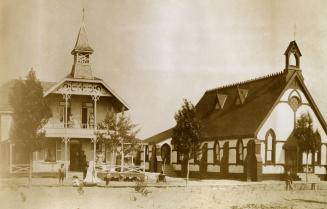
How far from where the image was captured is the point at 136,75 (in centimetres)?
954

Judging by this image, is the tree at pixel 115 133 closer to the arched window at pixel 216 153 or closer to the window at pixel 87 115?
the window at pixel 87 115

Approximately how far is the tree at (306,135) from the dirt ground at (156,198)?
2.40 m

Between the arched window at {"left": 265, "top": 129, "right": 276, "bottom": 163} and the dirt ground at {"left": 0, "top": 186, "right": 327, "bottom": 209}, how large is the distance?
9.72ft

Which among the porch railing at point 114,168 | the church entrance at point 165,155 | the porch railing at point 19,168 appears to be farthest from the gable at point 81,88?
the church entrance at point 165,155

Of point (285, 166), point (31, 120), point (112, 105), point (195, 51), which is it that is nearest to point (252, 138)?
point (285, 166)

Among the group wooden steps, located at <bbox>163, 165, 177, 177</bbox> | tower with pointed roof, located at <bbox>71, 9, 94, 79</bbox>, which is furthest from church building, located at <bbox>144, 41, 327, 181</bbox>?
tower with pointed roof, located at <bbox>71, 9, 94, 79</bbox>

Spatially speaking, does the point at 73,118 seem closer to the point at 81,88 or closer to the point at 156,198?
the point at 81,88

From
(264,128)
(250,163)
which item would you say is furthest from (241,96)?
(250,163)

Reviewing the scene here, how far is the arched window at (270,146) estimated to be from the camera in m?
14.1

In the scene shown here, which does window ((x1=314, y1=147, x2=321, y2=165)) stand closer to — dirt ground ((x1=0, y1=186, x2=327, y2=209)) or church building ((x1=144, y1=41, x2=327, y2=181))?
church building ((x1=144, y1=41, x2=327, y2=181))

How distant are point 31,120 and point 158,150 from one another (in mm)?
6237

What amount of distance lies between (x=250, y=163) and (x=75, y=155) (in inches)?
190

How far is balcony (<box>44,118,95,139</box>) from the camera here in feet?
40.6

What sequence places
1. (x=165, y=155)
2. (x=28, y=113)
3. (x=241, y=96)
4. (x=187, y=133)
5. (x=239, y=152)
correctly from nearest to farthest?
(x=28, y=113) → (x=187, y=133) → (x=241, y=96) → (x=239, y=152) → (x=165, y=155)
